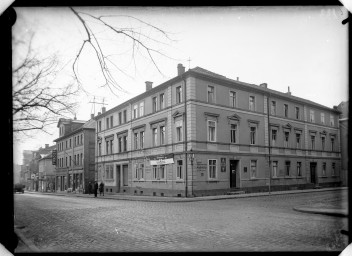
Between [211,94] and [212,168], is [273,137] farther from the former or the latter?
[211,94]

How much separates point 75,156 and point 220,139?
2603 centimetres

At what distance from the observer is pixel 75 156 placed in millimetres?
42812

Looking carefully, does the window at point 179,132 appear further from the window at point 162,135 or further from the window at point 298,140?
the window at point 298,140

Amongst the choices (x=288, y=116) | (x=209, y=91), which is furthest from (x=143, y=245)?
(x=288, y=116)

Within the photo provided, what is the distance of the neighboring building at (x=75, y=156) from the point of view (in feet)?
130

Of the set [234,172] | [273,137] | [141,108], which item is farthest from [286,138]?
[141,108]

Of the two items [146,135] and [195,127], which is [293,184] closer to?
[195,127]

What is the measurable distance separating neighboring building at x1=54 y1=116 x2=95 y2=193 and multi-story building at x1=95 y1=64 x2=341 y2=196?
39.2ft

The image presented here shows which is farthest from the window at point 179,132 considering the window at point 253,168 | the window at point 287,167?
the window at point 287,167

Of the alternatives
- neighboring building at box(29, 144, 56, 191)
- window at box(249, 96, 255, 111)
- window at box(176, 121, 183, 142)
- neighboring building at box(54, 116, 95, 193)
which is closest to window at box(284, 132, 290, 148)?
window at box(249, 96, 255, 111)

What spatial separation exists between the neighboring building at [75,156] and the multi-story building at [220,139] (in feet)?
39.2

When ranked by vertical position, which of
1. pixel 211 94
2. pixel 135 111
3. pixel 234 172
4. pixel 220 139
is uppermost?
pixel 211 94

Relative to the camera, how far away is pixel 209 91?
77.8 feet

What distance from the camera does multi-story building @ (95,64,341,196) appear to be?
23.0m
